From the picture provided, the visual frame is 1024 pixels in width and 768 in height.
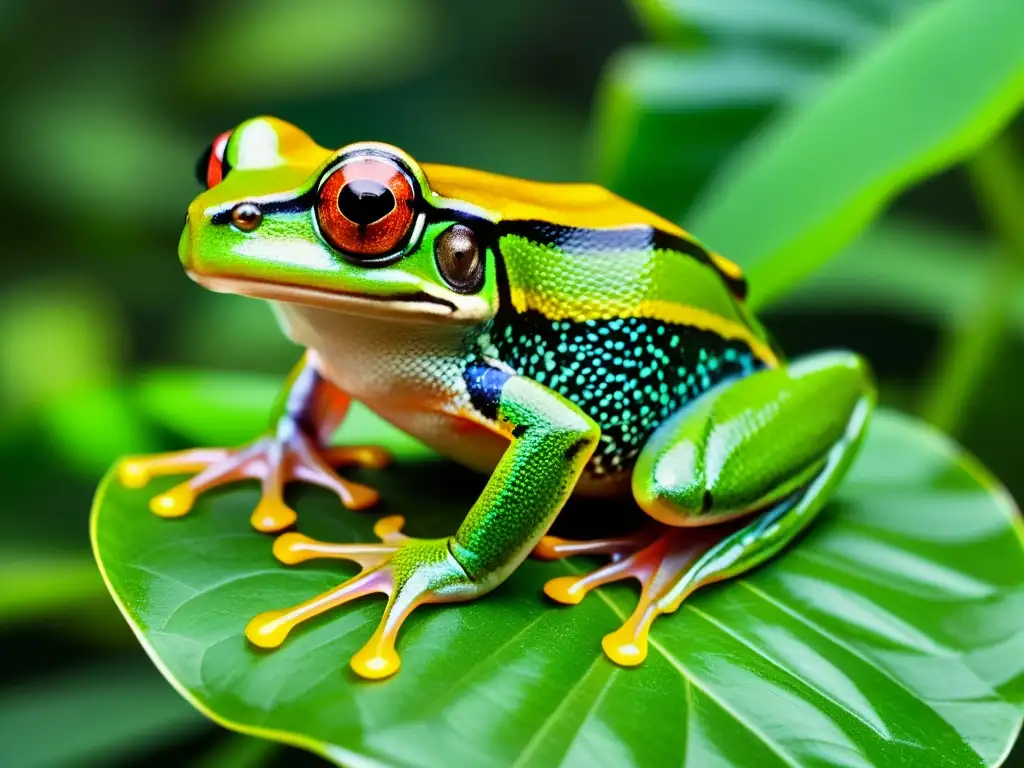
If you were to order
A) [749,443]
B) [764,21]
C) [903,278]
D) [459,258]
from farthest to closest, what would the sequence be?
[903,278]
[764,21]
[749,443]
[459,258]

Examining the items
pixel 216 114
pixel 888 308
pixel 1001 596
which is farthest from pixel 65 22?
pixel 1001 596

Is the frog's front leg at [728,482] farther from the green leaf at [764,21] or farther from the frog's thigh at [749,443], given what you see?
the green leaf at [764,21]

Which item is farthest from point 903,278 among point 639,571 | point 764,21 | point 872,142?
point 639,571

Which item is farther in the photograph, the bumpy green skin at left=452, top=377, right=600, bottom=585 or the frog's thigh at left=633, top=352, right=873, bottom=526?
the frog's thigh at left=633, top=352, right=873, bottom=526

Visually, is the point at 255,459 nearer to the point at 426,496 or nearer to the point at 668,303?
the point at 426,496

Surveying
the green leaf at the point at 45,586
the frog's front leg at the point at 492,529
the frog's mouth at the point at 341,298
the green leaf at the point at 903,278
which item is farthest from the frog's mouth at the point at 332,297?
the green leaf at the point at 903,278

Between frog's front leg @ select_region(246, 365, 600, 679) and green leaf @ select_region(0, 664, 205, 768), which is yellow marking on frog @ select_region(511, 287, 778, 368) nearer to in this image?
frog's front leg @ select_region(246, 365, 600, 679)

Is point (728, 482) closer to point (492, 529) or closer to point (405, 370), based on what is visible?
point (492, 529)

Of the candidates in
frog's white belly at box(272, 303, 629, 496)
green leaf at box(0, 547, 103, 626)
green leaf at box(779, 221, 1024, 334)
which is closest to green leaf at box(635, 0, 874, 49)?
green leaf at box(779, 221, 1024, 334)
